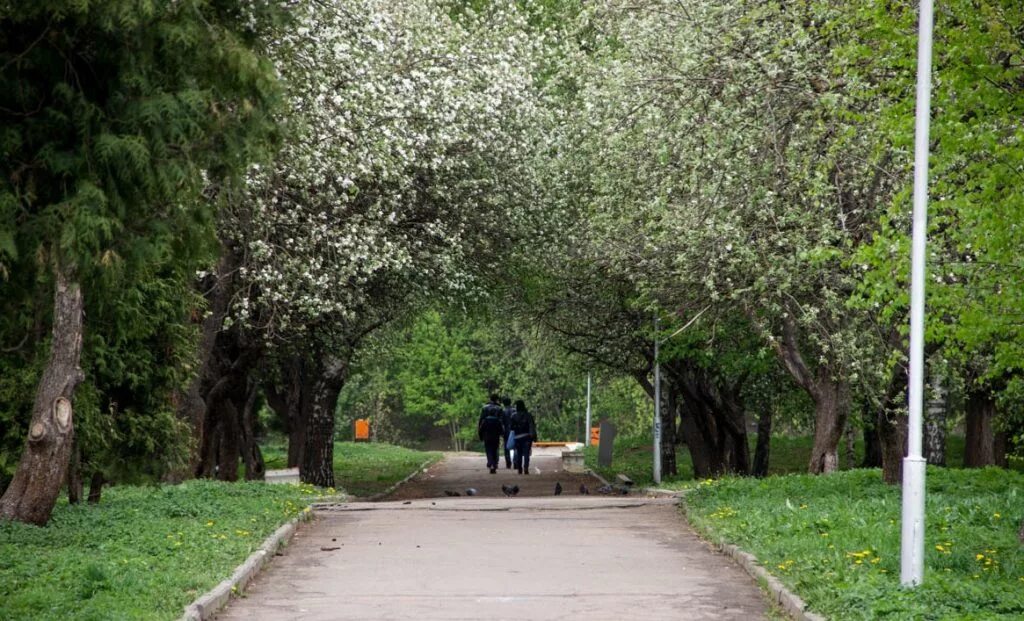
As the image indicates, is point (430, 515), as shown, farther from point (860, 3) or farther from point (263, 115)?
point (263, 115)

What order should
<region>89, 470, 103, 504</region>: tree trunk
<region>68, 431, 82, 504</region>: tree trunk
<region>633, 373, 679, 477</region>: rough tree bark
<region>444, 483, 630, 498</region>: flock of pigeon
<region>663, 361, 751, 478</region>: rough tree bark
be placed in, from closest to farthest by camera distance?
<region>68, 431, 82, 504</region>: tree trunk → <region>89, 470, 103, 504</region>: tree trunk → <region>444, 483, 630, 498</region>: flock of pigeon → <region>663, 361, 751, 478</region>: rough tree bark → <region>633, 373, 679, 477</region>: rough tree bark

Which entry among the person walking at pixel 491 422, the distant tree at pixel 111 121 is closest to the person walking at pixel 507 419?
the person walking at pixel 491 422

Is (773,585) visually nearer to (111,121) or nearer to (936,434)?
(111,121)

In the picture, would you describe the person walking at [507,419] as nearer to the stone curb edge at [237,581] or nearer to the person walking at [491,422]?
the person walking at [491,422]

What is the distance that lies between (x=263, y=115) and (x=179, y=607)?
11.8ft

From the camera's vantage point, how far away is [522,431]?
122ft

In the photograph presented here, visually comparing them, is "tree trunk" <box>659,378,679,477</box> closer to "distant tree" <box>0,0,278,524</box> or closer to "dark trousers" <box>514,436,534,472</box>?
"dark trousers" <box>514,436,534,472</box>

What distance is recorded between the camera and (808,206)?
2009 centimetres

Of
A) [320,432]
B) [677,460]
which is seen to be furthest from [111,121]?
[677,460]

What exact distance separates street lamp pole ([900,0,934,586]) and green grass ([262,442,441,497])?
21.9 meters

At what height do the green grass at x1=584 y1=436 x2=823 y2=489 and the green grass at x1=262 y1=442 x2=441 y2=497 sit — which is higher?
the green grass at x1=584 y1=436 x2=823 y2=489

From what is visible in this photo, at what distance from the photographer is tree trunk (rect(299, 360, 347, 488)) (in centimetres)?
3088

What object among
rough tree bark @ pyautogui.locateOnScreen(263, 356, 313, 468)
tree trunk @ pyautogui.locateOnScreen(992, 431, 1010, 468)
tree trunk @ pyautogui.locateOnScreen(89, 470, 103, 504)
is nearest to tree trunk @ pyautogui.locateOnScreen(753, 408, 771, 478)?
tree trunk @ pyautogui.locateOnScreen(992, 431, 1010, 468)

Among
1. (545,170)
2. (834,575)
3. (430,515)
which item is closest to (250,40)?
(834,575)
